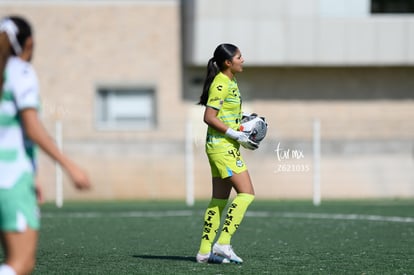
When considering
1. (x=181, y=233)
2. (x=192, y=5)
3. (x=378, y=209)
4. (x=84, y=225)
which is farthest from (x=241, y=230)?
(x=192, y=5)

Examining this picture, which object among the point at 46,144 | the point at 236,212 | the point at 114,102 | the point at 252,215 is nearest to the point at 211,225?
the point at 236,212

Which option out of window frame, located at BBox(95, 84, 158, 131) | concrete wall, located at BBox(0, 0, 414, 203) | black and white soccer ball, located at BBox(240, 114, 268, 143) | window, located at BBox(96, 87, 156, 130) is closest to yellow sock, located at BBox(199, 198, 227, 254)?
black and white soccer ball, located at BBox(240, 114, 268, 143)

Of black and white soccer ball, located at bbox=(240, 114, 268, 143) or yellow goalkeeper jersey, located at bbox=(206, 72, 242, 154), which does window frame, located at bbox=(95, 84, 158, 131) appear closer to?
black and white soccer ball, located at bbox=(240, 114, 268, 143)

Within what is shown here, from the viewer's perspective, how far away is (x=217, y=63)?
9875mm

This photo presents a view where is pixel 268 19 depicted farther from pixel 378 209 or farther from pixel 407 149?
pixel 378 209

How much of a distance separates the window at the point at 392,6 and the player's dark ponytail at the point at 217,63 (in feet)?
61.1

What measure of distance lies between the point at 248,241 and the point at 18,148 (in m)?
6.83

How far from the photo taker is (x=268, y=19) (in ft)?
86.6

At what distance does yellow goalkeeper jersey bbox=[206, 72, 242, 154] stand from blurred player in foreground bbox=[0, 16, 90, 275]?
3.78 meters

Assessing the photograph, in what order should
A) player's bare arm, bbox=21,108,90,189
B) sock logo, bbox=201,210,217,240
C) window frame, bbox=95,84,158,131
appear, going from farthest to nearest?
window frame, bbox=95,84,158,131 → sock logo, bbox=201,210,217,240 → player's bare arm, bbox=21,108,90,189

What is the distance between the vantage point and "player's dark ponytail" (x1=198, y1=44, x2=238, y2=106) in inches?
385

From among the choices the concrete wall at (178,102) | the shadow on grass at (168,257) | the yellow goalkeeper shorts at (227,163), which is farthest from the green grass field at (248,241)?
the concrete wall at (178,102)

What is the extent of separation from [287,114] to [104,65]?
5.06 metres

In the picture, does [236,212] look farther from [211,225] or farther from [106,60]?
[106,60]
